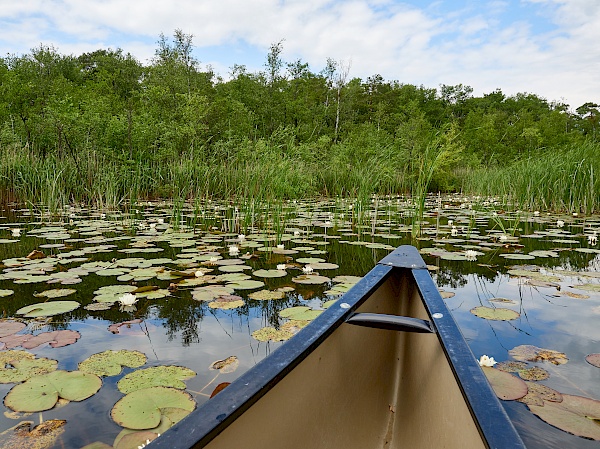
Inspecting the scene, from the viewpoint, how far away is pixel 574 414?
96 cm

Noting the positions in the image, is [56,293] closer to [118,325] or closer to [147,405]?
[118,325]

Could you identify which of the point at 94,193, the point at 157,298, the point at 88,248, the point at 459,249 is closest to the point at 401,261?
the point at 157,298

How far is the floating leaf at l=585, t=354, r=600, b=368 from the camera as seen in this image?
4.05ft

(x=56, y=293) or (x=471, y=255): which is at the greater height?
(x=471, y=255)

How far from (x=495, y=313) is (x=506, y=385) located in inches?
24.9

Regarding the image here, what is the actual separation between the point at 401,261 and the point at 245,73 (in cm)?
1867

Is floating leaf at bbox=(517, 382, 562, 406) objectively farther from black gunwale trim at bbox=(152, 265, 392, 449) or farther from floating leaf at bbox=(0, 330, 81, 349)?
floating leaf at bbox=(0, 330, 81, 349)

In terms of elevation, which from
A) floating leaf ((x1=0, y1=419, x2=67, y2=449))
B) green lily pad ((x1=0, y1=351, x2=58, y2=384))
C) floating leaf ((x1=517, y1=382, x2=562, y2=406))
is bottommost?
floating leaf ((x1=0, y1=419, x2=67, y2=449))

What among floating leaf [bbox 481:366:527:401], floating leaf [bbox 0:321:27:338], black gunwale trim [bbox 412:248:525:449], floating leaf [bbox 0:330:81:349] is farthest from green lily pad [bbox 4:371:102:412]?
floating leaf [bbox 481:366:527:401]

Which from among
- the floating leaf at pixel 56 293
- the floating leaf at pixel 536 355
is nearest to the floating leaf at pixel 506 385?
the floating leaf at pixel 536 355

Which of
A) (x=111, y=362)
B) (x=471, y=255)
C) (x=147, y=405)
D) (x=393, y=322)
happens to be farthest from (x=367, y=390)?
(x=471, y=255)

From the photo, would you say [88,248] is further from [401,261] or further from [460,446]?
[460,446]

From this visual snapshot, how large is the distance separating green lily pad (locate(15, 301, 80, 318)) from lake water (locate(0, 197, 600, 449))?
0.08 ft

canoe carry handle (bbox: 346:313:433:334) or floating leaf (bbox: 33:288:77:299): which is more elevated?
canoe carry handle (bbox: 346:313:433:334)
